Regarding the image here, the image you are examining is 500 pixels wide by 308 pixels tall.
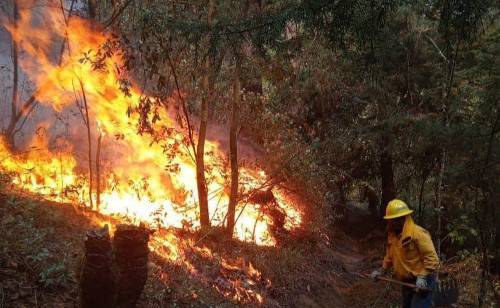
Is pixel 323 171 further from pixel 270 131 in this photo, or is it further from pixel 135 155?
pixel 135 155

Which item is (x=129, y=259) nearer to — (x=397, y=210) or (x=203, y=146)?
(x=397, y=210)

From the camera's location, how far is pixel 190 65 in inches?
469

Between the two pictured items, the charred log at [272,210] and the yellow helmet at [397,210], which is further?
the charred log at [272,210]

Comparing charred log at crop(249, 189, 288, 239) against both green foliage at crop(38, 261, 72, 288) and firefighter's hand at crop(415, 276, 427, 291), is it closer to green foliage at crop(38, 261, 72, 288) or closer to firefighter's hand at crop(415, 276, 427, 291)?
firefighter's hand at crop(415, 276, 427, 291)

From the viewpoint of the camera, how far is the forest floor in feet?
20.7

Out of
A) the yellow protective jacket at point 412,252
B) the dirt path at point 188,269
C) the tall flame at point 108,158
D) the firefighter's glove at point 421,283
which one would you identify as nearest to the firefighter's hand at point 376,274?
the yellow protective jacket at point 412,252

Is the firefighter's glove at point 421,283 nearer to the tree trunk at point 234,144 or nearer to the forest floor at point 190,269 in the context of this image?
the forest floor at point 190,269

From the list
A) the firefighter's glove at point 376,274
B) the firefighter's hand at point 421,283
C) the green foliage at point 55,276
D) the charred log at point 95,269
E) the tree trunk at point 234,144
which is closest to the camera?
the charred log at point 95,269

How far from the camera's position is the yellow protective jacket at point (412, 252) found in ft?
22.4

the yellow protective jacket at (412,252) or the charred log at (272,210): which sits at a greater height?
the charred log at (272,210)

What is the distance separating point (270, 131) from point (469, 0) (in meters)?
9.06

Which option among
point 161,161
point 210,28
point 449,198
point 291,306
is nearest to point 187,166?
point 161,161

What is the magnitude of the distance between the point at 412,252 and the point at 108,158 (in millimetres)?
10920

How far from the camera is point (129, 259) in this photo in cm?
640
